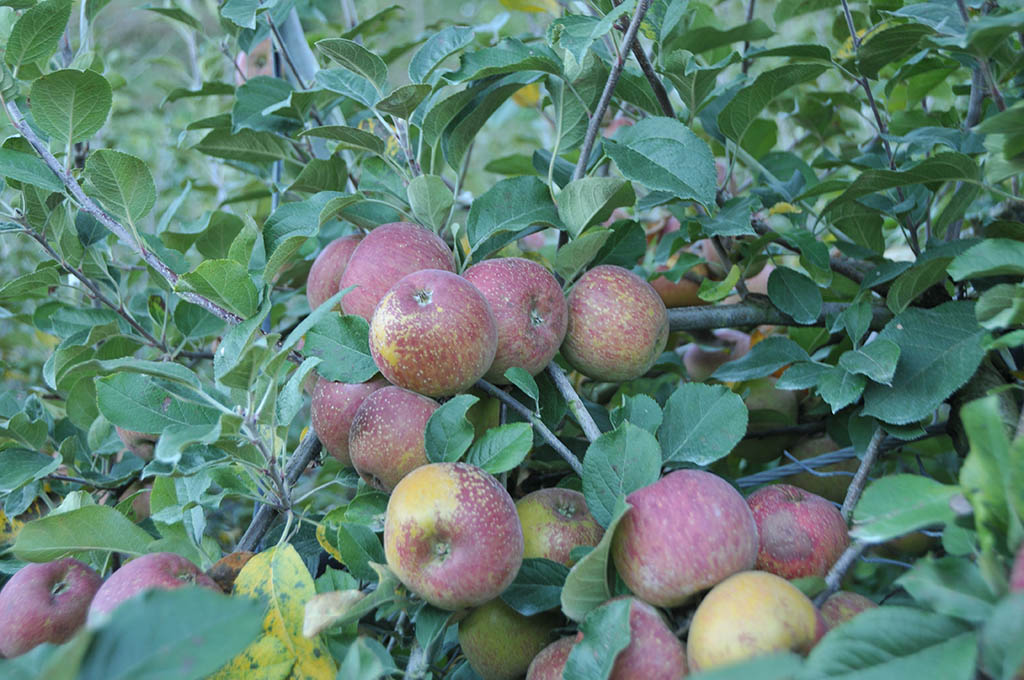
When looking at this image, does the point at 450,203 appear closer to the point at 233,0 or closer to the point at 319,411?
the point at 319,411

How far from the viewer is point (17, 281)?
3.50 ft

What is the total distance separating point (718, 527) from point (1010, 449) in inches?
9.4

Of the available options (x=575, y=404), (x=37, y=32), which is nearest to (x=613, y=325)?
(x=575, y=404)

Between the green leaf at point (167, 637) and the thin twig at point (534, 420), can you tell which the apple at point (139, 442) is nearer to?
the thin twig at point (534, 420)

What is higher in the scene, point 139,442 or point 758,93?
point 758,93

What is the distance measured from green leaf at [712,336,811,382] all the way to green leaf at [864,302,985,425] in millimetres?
132

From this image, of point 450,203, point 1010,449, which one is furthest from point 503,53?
point 1010,449

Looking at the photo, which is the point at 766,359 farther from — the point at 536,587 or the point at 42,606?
the point at 42,606

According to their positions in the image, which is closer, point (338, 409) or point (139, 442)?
point (338, 409)

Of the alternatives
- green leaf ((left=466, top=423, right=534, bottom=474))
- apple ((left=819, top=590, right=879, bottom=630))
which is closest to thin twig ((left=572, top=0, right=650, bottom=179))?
green leaf ((left=466, top=423, right=534, bottom=474))

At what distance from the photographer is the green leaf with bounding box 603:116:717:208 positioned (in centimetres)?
92

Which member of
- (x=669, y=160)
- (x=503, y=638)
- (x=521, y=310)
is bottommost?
(x=503, y=638)

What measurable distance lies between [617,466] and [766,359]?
0.39 meters

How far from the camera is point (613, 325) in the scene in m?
0.95
